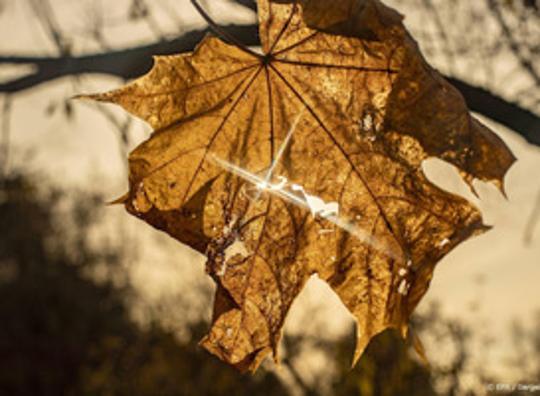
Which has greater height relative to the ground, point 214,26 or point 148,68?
point 148,68

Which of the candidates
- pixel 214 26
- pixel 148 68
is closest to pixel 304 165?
pixel 214 26

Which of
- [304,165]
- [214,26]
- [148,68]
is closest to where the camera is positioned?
→ [214,26]

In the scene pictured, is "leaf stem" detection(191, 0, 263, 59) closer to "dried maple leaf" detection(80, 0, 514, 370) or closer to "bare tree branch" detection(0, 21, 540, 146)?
"dried maple leaf" detection(80, 0, 514, 370)

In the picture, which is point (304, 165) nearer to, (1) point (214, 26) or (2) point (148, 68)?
(1) point (214, 26)

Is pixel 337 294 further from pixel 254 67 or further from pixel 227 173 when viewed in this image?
pixel 254 67

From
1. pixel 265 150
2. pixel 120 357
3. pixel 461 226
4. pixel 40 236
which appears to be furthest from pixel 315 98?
pixel 40 236

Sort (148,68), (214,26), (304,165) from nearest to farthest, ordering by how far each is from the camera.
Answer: (214,26), (304,165), (148,68)

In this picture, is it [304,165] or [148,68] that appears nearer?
[304,165]

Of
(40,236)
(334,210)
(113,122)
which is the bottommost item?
(334,210)
